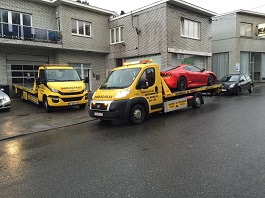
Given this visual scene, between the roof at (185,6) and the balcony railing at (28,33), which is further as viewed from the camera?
the roof at (185,6)

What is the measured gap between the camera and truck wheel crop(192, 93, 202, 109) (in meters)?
11.1

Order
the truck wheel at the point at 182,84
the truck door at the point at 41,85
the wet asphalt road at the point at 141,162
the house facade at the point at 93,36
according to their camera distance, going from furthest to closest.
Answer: the house facade at the point at 93,36
the truck door at the point at 41,85
the truck wheel at the point at 182,84
the wet asphalt road at the point at 141,162

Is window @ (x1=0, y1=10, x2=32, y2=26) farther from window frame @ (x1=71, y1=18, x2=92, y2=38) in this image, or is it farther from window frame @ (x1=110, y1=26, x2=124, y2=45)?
window frame @ (x1=110, y1=26, x2=124, y2=45)

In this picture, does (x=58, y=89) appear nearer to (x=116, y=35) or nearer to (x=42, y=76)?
(x=42, y=76)

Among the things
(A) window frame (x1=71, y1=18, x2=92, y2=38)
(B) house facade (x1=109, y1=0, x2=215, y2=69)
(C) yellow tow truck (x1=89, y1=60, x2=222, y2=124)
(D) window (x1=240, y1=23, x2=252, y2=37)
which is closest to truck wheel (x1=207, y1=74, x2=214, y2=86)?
(C) yellow tow truck (x1=89, y1=60, x2=222, y2=124)

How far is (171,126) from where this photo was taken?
7676mm

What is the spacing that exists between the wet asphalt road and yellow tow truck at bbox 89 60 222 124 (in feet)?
2.09

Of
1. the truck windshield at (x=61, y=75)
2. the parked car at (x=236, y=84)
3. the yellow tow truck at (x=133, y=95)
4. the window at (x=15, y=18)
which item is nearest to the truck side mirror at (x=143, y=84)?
the yellow tow truck at (x=133, y=95)

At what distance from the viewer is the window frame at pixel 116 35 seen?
2109 centimetres

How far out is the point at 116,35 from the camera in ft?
70.8

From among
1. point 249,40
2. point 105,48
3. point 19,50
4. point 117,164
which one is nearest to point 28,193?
point 117,164

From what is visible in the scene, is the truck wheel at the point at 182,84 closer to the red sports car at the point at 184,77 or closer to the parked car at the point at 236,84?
the red sports car at the point at 184,77

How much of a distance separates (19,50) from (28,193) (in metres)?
16.1

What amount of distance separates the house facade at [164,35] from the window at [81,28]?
237cm
